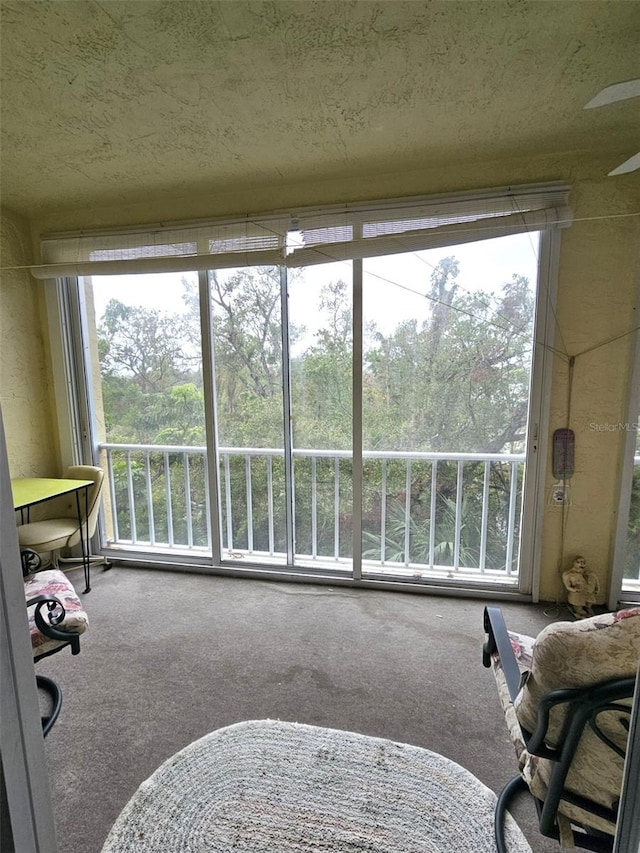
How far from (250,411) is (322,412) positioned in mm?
503

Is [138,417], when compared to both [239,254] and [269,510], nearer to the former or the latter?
[269,510]

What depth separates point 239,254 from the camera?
7.59 feet

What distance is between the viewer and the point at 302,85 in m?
1.50

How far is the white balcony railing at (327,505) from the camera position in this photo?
99.3 inches

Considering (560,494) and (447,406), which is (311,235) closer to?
(447,406)

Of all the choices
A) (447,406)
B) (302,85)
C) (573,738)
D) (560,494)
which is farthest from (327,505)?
(302,85)

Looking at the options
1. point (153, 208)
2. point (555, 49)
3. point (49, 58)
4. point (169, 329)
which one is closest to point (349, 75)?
point (555, 49)

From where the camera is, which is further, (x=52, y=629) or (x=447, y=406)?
(x=447, y=406)

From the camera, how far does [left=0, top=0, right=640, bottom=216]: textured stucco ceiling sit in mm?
1226

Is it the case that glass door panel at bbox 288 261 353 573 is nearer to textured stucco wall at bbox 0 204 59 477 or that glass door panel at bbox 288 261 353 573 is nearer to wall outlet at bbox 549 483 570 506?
wall outlet at bbox 549 483 570 506

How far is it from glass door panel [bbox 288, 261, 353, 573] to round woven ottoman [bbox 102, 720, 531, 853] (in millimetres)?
1281

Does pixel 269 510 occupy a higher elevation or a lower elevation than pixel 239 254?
lower

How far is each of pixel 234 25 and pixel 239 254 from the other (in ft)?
3.68

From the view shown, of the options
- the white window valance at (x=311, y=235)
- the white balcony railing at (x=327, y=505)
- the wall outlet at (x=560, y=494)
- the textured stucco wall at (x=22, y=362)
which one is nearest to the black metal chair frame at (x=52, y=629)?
the white balcony railing at (x=327, y=505)
